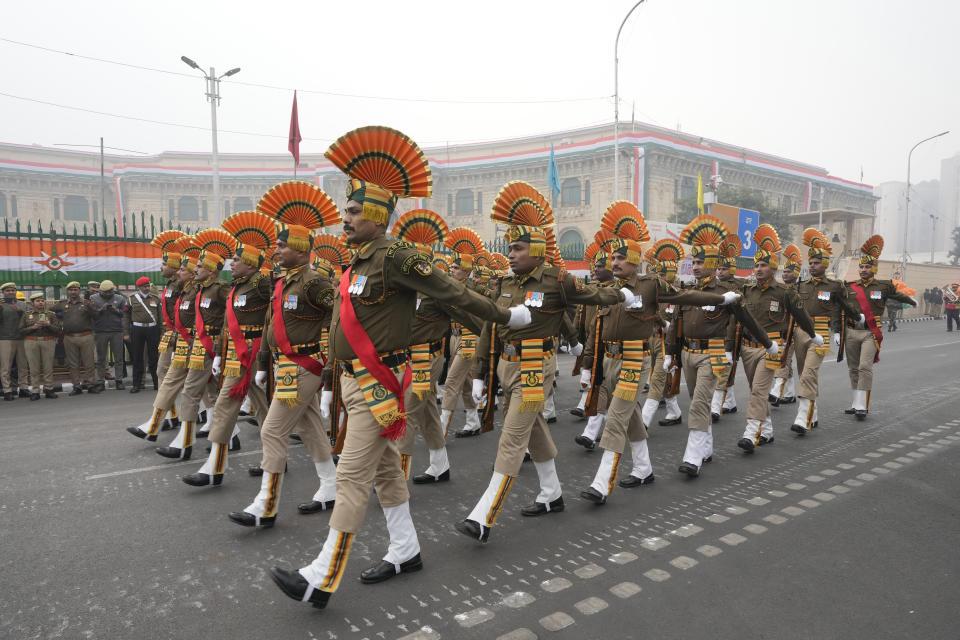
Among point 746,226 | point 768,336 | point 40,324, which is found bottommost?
point 40,324

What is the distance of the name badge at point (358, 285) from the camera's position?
3.53 meters

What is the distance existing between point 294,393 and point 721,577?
3.28 metres

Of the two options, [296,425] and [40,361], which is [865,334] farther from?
[40,361]

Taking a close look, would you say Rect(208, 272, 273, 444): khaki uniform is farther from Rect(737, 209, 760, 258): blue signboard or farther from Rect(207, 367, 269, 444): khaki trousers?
Rect(737, 209, 760, 258): blue signboard

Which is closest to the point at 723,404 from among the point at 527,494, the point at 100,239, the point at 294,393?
the point at 527,494

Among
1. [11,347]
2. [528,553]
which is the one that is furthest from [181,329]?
[11,347]

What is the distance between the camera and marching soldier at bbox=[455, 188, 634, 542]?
14.8 ft

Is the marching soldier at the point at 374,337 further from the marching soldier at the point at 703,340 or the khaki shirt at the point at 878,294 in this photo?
the khaki shirt at the point at 878,294

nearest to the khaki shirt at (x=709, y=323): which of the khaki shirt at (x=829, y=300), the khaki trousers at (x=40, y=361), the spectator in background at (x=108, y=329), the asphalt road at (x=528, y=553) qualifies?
the asphalt road at (x=528, y=553)

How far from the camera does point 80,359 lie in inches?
451

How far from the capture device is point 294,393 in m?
4.66

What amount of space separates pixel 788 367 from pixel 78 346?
41.8ft


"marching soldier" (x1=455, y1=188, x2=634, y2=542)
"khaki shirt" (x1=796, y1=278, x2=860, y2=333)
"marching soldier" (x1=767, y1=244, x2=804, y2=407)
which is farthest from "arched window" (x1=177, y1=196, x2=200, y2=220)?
"marching soldier" (x1=455, y1=188, x2=634, y2=542)

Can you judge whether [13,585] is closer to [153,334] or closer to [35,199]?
[153,334]
